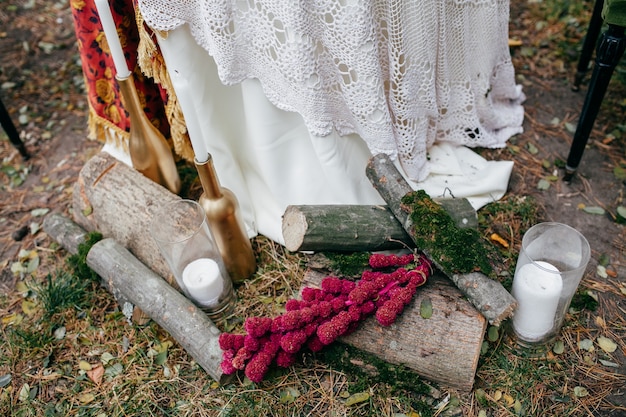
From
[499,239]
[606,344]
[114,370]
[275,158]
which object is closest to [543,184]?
[499,239]

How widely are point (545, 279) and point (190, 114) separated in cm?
105

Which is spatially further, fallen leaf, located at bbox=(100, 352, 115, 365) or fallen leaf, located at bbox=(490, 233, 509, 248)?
fallen leaf, located at bbox=(490, 233, 509, 248)

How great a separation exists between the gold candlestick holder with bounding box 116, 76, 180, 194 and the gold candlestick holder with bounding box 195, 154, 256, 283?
12.6 inches

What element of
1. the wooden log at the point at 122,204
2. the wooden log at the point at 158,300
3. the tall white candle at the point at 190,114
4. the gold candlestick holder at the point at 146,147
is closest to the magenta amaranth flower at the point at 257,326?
the wooden log at the point at 158,300

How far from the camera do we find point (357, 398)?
1.49 metres

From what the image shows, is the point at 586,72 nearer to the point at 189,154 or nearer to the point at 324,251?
the point at 324,251

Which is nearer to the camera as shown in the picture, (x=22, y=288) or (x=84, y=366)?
(x=84, y=366)

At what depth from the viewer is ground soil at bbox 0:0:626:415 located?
6.22ft

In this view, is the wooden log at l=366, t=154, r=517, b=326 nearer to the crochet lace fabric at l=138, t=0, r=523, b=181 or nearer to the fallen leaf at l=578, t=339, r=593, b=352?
the crochet lace fabric at l=138, t=0, r=523, b=181

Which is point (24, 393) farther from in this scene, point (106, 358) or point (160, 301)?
point (160, 301)

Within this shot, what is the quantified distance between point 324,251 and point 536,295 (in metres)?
0.60

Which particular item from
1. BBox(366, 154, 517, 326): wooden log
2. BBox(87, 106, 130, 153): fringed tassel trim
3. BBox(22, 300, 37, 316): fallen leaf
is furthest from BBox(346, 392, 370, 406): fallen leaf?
BBox(87, 106, 130, 153): fringed tassel trim

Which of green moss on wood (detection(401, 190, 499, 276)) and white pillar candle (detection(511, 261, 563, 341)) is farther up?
green moss on wood (detection(401, 190, 499, 276))

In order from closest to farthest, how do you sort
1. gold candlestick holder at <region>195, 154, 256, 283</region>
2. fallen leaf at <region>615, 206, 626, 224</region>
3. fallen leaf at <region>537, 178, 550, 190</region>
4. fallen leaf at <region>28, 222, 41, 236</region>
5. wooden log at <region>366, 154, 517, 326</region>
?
wooden log at <region>366, 154, 517, 326</region>, gold candlestick holder at <region>195, 154, 256, 283</region>, fallen leaf at <region>615, 206, 626, 224</region>, fallen leaf at <region>537, 178, 550, 190</region>, fallen leaf at <region>28, 222, 41, 236</region>
